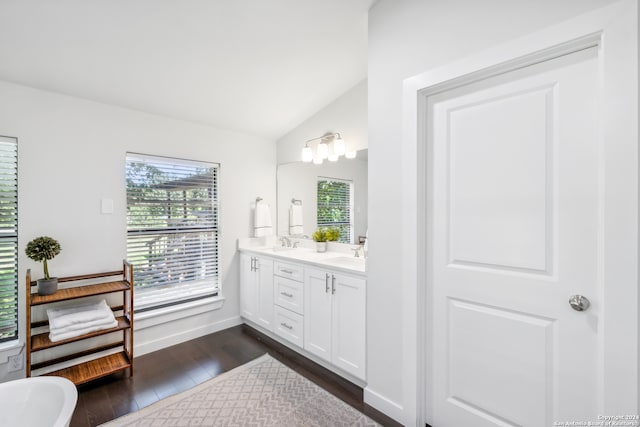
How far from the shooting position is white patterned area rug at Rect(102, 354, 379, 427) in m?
1.85

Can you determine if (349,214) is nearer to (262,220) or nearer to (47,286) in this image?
(262,220)

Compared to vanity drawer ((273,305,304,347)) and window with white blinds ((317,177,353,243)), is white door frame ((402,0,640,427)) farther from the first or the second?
vanity drawer ((273,305,304,347))

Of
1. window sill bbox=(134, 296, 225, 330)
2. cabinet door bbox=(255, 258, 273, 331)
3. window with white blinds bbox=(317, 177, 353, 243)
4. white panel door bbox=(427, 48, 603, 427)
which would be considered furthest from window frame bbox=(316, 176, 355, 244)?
window sill bbox=(134, 296, 225, 330)

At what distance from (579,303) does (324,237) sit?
6.75ft

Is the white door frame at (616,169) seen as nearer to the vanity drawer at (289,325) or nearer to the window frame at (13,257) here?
the vanity drawer at (289,325)

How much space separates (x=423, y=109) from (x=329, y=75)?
1.14 m

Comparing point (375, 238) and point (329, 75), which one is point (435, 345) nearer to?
point (375, 238)

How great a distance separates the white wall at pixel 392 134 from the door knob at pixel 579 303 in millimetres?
768

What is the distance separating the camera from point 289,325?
2691mm

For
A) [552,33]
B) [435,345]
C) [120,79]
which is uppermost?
[120,79]

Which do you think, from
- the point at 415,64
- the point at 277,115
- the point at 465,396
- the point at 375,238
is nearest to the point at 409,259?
the point at 375,238

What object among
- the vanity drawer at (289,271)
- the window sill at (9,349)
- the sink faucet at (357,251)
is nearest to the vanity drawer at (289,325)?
the vanity drawer at (289,271)

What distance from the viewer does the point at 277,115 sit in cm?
308

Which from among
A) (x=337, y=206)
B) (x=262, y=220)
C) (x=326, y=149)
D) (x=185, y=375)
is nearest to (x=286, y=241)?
(x=262, y=220)
